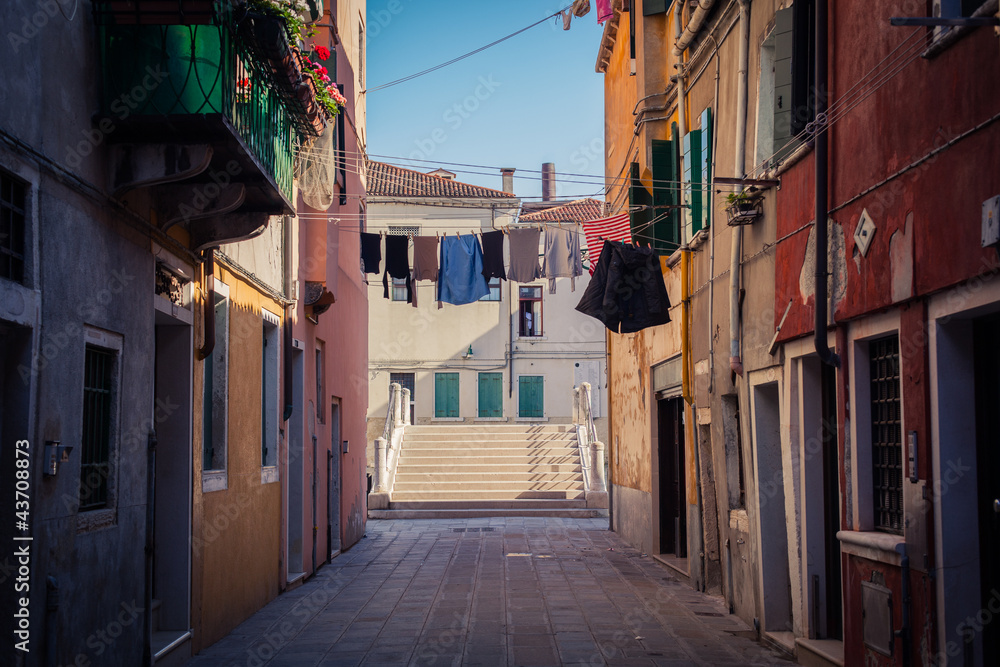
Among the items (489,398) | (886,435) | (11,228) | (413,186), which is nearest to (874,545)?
(886,435)

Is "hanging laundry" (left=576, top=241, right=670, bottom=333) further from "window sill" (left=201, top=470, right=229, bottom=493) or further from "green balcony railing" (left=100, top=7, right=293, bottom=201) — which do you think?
"green balcony railing" (left=100, top=7, right=293, bottom=201)


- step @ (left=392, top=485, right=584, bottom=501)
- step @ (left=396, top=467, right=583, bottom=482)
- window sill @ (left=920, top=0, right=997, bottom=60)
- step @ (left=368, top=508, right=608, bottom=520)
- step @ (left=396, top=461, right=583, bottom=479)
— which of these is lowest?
step @ (left=368, top=508, right=608, bottom=520)

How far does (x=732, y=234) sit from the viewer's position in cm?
1102

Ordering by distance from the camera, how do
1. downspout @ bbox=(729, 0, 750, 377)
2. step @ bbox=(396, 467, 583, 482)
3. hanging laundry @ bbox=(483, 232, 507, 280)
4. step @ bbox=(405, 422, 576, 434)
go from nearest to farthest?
downspout @ bbox=(729, 0, 750, 377) → hanging laundry @ bbox=(483, 232, 507, 280) → step @ bbox=(396, 467, 583, 482) → step @ bbox=(405, 422, 576, 434)

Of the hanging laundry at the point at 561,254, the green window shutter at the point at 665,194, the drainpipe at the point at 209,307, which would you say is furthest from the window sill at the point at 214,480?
the hanging laundry at the point at 561,254

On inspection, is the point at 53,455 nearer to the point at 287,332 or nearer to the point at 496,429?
the point at 287,332

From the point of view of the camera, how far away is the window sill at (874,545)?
6.82 m

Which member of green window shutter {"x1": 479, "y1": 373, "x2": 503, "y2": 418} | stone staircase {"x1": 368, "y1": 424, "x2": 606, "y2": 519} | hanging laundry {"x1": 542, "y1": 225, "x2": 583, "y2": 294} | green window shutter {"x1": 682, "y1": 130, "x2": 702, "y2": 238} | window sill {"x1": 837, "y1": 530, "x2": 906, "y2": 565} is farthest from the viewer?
green window shutter {"x1": 479, "y1": 373, "x2": 503, "y2": 418}

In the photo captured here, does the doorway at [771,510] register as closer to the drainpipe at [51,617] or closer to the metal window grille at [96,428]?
the metal window grille at [96,428]

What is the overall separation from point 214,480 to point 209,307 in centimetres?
166

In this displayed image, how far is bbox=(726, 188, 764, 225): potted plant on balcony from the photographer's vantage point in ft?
33.0

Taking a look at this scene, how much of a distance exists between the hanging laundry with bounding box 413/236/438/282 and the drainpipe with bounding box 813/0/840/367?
1294 cm

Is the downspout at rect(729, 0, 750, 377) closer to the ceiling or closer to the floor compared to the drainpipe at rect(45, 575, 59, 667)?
closer to the ceiling

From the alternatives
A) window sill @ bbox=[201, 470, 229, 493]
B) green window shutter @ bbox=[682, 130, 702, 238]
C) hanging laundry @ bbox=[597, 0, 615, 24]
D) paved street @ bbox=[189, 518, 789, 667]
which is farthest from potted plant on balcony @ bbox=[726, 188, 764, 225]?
hanging laundry @ bbox=[597, 0, 615, 24]
